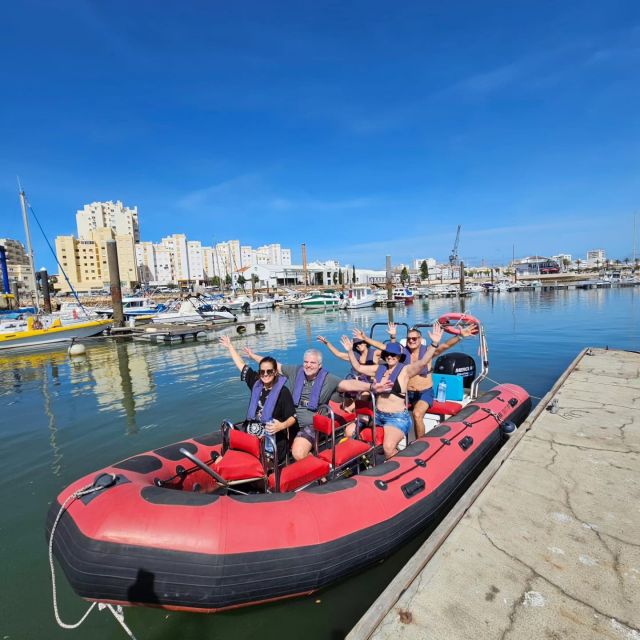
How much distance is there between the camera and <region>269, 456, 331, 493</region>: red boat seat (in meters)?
3.97

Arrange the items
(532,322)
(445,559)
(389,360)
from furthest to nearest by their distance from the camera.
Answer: (532,322) → (389,360) → (445,559)

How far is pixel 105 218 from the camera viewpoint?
131500 millimetres

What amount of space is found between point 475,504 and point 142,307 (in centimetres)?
4264

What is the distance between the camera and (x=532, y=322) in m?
24.1

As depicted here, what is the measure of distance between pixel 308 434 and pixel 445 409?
2686 millimetres

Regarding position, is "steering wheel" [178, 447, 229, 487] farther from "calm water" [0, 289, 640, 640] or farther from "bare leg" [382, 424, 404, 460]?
"bare leg" [382, 424, 404, 460]

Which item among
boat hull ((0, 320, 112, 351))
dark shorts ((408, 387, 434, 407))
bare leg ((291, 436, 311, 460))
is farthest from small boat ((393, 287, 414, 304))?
bare leg ((291, 436, 311, 460))

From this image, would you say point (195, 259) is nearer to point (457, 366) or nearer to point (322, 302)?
point (322, 302)

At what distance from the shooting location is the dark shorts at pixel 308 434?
15.3ft

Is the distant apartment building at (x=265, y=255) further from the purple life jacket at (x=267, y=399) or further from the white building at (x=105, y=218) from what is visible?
the purple life jacket at (x=267, y=399)

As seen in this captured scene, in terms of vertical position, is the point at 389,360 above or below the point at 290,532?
above

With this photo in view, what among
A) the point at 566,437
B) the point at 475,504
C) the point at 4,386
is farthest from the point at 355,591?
the point at 4,386

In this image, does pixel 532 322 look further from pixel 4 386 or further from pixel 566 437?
pixel 4 386

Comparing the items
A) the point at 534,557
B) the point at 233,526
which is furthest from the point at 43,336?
the point at 534,557
